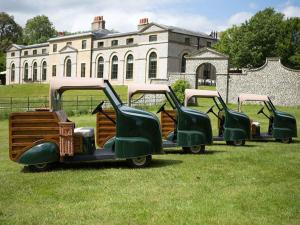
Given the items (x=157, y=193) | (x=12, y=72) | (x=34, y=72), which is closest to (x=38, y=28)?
(x=12, y=72)

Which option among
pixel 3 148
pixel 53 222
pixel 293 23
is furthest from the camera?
pixel 293 23

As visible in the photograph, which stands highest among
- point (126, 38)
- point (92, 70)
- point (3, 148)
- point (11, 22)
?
point (11, 22)

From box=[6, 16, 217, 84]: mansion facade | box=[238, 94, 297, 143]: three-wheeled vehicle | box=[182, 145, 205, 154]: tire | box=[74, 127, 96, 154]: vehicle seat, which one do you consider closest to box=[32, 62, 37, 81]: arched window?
box=[6, 16, 217, 84]: mansion facade

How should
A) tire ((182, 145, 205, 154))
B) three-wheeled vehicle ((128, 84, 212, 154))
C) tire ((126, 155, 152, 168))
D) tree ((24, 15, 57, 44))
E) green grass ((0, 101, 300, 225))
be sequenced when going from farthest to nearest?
1. tree ((24, 15, 57, 44))
2. tire ((182, 145, 205, 154))
3. three-wheeled vehicle ((128, 84, 212, 154))
4. tire ((126, 155, 152, 168))
5. green grass ((0, 101, 300, 225))

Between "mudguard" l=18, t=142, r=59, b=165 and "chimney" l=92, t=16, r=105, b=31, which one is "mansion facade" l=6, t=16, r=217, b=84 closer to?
"chimney" l=92, t=16, r=105, b=31

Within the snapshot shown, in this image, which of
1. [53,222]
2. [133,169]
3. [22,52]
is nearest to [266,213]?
[53,222]

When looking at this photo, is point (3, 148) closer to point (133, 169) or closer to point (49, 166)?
point (49, 166)

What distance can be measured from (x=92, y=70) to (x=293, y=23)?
99.7 ft

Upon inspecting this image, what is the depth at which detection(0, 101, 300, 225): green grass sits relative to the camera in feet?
19.6

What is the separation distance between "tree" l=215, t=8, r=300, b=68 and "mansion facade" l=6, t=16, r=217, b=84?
224 inches

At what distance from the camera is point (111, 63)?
65875mm

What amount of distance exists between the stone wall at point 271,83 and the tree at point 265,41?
1588 centimetres

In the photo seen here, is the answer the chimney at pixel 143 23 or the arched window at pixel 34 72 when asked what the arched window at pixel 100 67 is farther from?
the arched window at pixel 34 72

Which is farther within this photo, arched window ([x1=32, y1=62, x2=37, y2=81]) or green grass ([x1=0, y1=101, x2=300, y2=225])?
arched window ([x1=32, y1=62, x2=37, y2=81])
